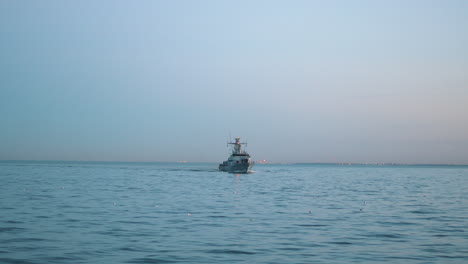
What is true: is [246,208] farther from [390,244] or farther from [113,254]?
[113,254]

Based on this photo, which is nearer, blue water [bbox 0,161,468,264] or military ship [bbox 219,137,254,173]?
blue water [bbox 0,161,468,264]

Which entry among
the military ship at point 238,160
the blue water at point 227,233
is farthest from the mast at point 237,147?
the blue water at point 227,233

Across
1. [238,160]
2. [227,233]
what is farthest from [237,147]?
[227,233]

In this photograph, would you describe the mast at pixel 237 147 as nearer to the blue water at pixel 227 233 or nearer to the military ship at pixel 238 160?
the military ship at pixel 238 160

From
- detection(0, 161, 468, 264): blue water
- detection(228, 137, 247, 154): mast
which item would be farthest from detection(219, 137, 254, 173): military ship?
detection(0, 161, 468, 264): blue water

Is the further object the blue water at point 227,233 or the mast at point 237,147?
the mast at point 237,147

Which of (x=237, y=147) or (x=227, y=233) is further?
(x=237, y=147)

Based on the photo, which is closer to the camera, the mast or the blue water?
the blue water

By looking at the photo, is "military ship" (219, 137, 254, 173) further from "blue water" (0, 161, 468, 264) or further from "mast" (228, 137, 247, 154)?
"blue water" (0, 161, 468, 264)

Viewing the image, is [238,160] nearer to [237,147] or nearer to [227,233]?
[237,147]

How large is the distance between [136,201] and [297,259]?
26654mm

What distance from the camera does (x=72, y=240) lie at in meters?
22.3

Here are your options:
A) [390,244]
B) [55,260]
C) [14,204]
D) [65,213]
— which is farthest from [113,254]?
[14,204]

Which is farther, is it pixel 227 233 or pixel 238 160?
pixel 238 160
